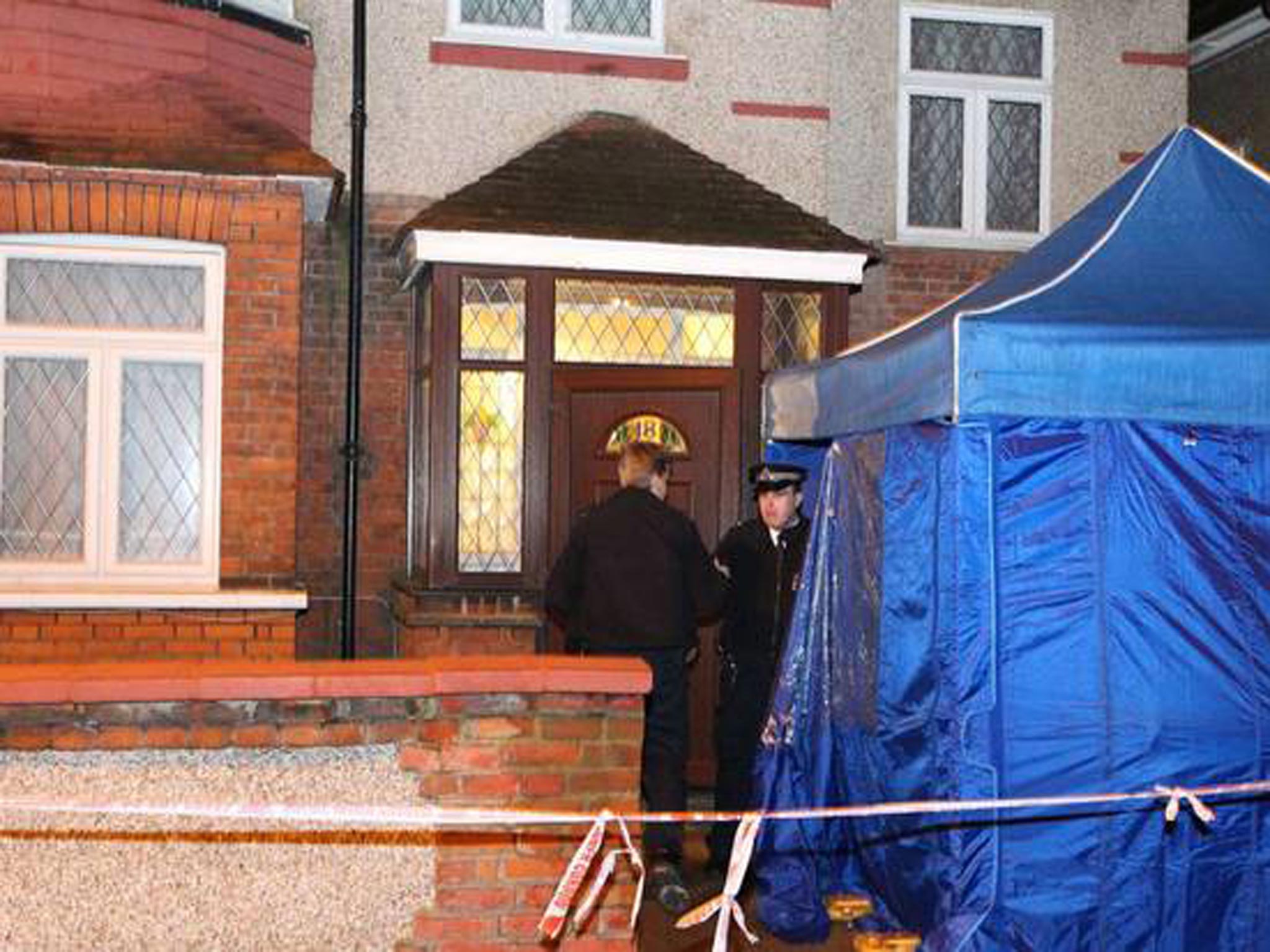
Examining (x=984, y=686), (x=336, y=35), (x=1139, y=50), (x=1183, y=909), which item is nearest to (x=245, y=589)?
(x=336, y=35)

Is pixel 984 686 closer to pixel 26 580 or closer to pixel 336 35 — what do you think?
pixel 26 580

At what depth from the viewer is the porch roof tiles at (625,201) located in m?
8.79

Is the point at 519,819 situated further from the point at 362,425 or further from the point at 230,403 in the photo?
the point at 362,425

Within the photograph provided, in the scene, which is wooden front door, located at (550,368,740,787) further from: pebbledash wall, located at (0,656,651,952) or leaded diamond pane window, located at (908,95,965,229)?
pebbledash wall, located at (0,656,651,952)

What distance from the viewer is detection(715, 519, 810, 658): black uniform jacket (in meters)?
7.30

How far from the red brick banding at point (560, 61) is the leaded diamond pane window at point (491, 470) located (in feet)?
7.10

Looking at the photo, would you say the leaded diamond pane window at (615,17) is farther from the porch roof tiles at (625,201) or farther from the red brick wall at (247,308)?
the red brick wall at (247,308)

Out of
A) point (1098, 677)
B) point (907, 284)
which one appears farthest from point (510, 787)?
point (907, 284)

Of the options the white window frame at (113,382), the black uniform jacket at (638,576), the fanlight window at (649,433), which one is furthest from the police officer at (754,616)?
the white window frame at (113,382)

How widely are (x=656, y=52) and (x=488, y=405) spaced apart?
271 cm

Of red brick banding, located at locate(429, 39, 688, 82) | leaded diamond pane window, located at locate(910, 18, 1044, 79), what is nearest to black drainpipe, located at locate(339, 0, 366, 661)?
red brick banding, located at locate(429, 39, 688, 82)

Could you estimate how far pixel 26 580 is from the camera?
830 centimetres

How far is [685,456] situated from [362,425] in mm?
2063

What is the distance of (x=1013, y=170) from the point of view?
11.0m
